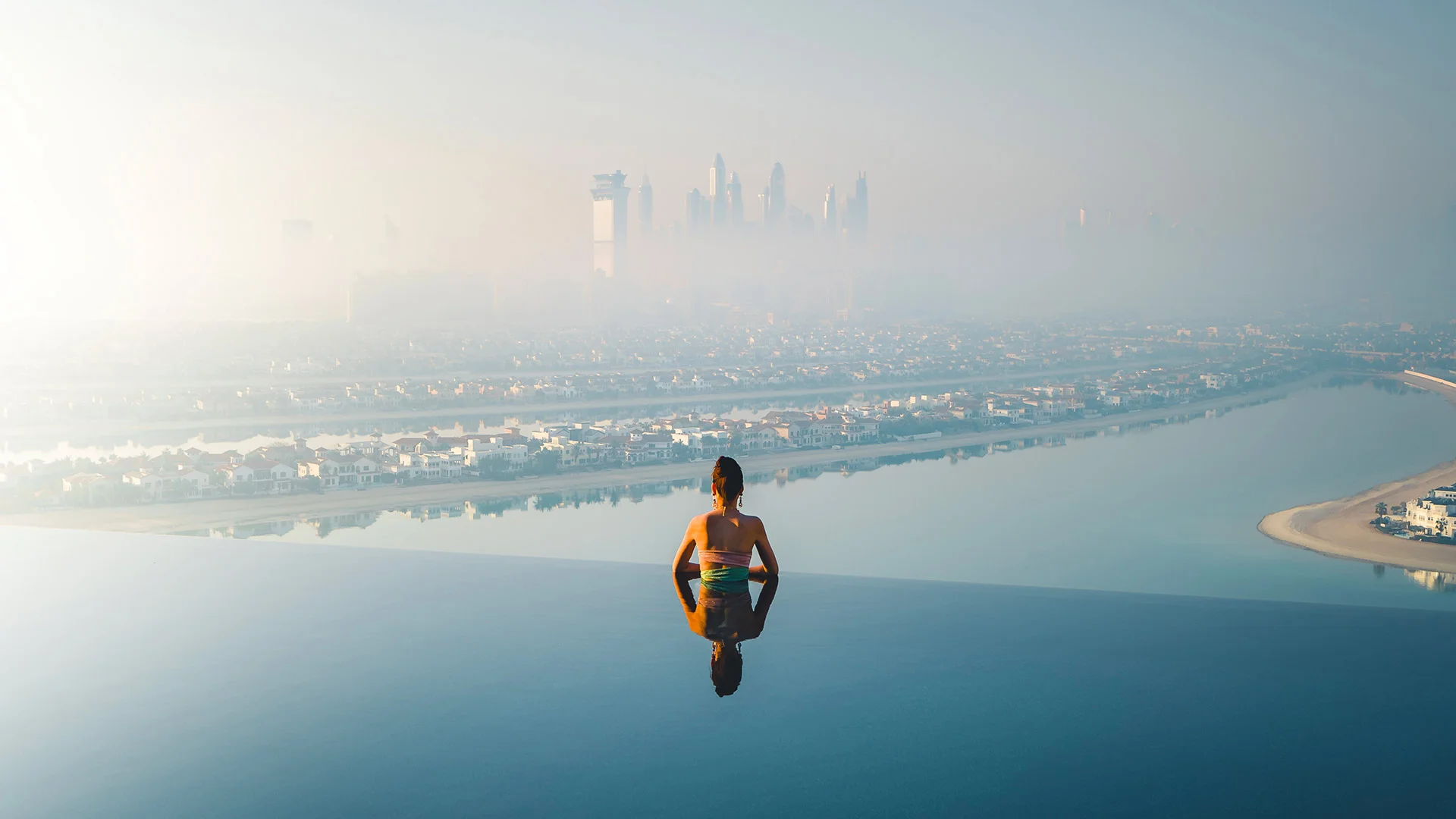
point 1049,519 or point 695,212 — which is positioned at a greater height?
point 695,212

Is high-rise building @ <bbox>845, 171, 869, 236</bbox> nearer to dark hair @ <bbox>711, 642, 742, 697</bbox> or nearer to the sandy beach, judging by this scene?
the sandy beach

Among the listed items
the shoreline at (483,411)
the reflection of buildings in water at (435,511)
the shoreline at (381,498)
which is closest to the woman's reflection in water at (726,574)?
the shoreline at (381,498)

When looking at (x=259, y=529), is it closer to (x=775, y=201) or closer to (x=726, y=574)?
(x=726, y=574)

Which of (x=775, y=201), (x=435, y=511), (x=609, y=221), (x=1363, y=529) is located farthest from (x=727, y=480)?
(x=775, y=201)

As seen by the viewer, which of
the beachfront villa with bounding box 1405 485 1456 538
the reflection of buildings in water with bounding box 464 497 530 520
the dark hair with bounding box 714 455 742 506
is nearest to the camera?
the dark hair with bounding box 714 455 742 506

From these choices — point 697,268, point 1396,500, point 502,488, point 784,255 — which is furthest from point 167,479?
point 784,255

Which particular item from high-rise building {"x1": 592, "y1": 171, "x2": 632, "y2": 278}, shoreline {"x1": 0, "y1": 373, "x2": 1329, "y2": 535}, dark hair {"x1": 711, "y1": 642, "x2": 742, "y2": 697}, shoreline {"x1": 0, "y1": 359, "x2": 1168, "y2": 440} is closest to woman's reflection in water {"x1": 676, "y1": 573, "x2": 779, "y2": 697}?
dark hair {"x1": 711, "y1": 642, "x2": 742, "y2": 697}
